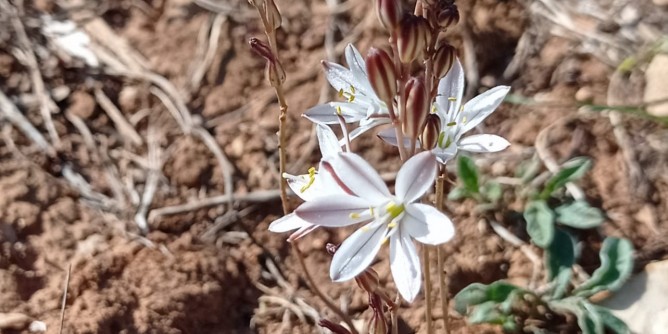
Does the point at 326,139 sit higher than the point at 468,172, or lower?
higher

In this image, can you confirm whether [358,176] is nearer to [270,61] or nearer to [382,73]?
[382,73]

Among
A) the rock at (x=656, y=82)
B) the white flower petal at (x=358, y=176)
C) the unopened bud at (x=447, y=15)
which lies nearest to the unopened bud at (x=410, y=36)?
the unopened bud at (x=447, y=15)

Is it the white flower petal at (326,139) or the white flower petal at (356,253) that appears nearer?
the white flower petal at (356,253)

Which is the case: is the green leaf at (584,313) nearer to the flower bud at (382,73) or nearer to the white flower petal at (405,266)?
the white flower petal at (405,266)

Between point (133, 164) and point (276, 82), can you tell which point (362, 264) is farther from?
point (133, 164)


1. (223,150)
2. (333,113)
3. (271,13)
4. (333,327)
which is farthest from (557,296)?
(223,150)

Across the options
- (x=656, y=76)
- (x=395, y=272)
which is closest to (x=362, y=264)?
(x=395, y=272)
